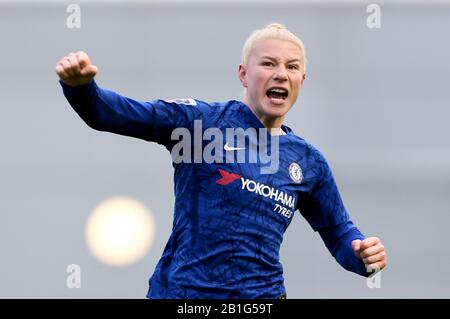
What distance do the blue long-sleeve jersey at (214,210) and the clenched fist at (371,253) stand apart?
34cm

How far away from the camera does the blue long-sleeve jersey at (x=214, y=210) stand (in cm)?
314

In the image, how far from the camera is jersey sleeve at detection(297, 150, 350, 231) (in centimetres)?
361

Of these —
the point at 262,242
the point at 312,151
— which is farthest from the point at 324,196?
the point at 262,242

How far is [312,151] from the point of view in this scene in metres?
3.63

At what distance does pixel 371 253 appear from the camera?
10.8 ft

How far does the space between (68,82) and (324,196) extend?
4.54 feet

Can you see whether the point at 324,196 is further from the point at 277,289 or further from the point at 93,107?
the point at 93,107

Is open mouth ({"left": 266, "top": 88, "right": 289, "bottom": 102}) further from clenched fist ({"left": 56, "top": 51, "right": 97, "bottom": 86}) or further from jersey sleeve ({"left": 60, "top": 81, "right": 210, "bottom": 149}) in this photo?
clenched fist ({"left": 56, "top": 51, "right": 97, "bottom": 86})

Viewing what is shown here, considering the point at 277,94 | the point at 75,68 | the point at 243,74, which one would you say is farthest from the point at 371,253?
the point at 75,68

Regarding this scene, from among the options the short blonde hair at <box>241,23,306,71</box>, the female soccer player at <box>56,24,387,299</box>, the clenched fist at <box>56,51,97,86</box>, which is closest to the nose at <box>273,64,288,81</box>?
the female soccer player at <box>56,24,387,299</box>

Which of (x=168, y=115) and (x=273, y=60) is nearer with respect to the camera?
(x=168, y=115)

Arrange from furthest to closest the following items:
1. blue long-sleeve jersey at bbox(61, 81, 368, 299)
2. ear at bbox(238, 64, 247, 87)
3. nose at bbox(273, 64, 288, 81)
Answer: ear at bbox(238, 64, 247, 87) → nose at bbox(273, 64, 288, 81) → blue long-sleeve jersey at bbox(61, 81, 368, 299)

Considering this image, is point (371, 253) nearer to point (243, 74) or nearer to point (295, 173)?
point (295, 173)
